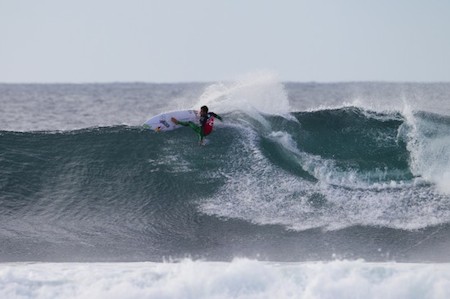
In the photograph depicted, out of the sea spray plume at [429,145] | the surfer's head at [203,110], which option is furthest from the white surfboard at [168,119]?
the sea spray plume at [429,145]

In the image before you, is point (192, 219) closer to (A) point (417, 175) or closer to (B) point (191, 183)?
(B) point (191, 183)

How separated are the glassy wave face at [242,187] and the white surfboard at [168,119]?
0.86ft

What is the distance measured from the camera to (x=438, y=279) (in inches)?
317

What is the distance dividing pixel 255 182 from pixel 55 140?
5.71 m

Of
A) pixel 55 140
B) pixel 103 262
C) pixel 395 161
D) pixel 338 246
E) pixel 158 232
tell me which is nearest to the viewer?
pixel 103 262

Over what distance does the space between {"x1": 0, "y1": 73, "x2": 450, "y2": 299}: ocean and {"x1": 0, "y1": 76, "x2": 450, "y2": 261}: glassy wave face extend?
0.04 m

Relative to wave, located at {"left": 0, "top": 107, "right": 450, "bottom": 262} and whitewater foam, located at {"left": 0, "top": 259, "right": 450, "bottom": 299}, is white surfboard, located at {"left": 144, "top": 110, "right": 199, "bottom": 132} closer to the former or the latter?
wave, located at {"left": 0, "top": 107, "right": 450, "bottom": 262}

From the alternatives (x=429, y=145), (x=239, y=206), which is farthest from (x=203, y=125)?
(x=429, y=145)

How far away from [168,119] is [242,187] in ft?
12.2

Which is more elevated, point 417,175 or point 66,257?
point 417,175

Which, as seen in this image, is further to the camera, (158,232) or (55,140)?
(55,140)

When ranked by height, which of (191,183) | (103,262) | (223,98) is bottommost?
(103,262)

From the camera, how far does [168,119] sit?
15945 mm

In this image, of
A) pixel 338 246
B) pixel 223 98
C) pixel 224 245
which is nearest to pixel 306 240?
pixel 338 246
